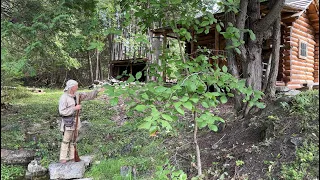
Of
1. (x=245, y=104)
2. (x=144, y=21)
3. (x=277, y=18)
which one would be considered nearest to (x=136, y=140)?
(x=245, y=104)

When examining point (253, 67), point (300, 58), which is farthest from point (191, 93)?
point (300, 58)

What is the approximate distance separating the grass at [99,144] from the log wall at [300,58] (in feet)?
25.1

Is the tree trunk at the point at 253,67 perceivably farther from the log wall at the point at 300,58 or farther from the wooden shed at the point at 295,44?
the log wall at the point at 300,58

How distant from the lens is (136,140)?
577cm

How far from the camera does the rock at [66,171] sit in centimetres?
443

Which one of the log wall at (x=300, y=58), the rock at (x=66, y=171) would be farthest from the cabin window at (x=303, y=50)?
the rock at (x=66, y=171)

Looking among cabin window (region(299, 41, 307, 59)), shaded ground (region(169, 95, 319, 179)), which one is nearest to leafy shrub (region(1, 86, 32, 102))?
shaded ground (region(169, 95, 319, 179))

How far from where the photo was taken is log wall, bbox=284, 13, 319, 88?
11086 mm

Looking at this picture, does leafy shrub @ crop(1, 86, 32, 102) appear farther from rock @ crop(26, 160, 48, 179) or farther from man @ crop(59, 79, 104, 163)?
rock @ crop(26, 160, 48, 179)

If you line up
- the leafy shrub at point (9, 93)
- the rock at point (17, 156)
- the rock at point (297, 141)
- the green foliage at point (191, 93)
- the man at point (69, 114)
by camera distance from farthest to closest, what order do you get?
the rock at point (17, 156) → the leafy shrub at point (9, 93) → the man at point (69, 114) → the rock at point (297, 141) → the green foliage at point (191, 93)

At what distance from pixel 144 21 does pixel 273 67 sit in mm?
2752

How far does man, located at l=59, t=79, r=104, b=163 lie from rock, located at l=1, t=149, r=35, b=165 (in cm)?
84

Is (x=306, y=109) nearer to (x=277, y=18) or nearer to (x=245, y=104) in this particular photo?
(x=245, y=104)

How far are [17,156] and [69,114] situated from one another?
1.55 metres
